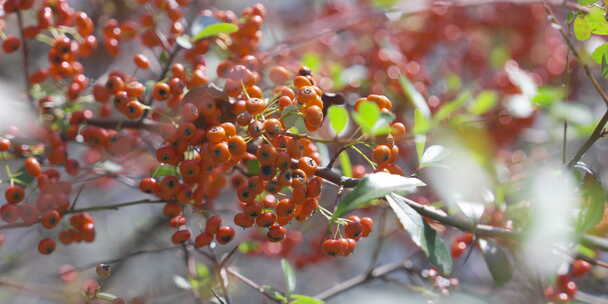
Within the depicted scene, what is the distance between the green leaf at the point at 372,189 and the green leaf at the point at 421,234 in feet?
0.26

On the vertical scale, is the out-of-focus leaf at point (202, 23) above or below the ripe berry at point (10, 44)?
above

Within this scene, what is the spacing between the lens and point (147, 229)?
3137 millimetres

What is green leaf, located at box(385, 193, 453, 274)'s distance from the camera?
128 cm

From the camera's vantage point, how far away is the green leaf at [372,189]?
117 cm

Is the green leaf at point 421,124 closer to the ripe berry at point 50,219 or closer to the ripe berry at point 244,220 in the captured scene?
the ripe berry at point 244,220

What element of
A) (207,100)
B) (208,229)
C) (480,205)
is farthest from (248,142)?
(480,205)

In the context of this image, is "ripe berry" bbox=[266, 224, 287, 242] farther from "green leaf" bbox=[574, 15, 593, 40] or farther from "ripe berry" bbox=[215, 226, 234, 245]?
"green leaf" bbox=[574, 15, 593, 40]

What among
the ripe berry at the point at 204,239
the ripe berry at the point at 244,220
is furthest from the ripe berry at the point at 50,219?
the ripe berry at the point at 244,220

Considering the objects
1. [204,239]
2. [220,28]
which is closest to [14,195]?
[204,239]

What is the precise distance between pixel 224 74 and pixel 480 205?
0.95m

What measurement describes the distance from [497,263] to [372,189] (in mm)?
602

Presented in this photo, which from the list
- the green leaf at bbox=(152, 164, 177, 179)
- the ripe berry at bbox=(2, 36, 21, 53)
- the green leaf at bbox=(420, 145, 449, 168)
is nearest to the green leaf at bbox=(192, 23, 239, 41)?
the green leaf at bbox=(152, 164, 177, 179)

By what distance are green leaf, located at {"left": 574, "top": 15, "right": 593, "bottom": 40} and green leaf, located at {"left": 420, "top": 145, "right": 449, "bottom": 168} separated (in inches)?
19.3

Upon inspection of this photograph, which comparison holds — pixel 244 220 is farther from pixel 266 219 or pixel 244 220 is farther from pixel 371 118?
pixel 371 118
